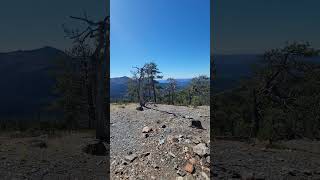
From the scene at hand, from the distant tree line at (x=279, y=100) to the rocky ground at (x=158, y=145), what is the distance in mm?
3130

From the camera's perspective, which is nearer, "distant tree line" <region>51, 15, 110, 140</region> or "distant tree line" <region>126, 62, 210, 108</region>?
"distant tree line" <region>51, 15, 110, 140</region>

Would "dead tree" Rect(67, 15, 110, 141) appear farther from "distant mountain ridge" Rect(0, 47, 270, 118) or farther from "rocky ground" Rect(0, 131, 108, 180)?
"distant mountain ridge" Rect(0, 47, 270, 118)

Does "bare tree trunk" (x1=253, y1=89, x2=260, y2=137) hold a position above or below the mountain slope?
below

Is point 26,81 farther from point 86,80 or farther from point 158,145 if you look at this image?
point 158,145

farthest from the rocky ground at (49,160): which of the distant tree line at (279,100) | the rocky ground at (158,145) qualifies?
the distant tree line at (279,100)

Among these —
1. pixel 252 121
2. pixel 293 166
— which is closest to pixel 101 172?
pixel 293 166

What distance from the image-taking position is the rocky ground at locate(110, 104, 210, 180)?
22.8 ft

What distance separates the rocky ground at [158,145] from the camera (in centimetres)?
695

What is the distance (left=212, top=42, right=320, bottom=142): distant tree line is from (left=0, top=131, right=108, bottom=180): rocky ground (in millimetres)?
5141

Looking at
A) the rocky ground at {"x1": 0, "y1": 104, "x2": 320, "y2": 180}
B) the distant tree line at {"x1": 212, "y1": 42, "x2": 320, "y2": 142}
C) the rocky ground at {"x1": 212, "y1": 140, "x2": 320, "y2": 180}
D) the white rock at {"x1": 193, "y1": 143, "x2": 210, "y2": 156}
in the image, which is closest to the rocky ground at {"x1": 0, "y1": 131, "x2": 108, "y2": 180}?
the rocky ground at {"x1": 0, "y1": 104, "x2": 320, "y2": 180}

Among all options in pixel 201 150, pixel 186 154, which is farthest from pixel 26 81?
pixel 186 154

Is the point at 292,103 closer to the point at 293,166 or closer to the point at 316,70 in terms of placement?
the point at 316,70

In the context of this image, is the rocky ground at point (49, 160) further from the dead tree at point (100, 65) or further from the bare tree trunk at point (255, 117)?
the bare tree trunk at point (255, 117)

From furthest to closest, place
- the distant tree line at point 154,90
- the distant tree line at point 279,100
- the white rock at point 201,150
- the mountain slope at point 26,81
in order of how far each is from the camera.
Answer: the mountain slope at point 26,81, the distant tree line at point 279,100, the distant tree line at point 154,90, the white rock at point 201,150
